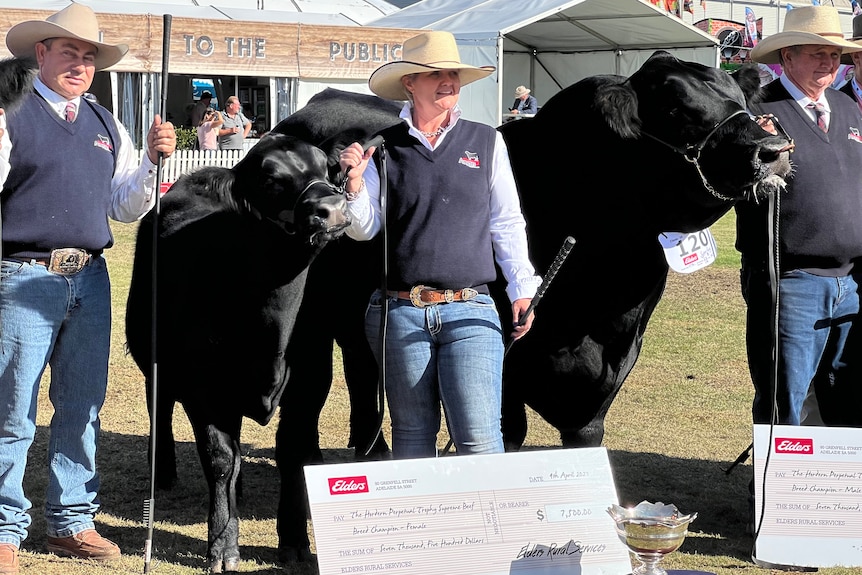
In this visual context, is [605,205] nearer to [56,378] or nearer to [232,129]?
[56,378]

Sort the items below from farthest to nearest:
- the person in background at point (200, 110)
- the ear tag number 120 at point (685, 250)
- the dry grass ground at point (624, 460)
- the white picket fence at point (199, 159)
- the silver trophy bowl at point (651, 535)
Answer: the person in background at point (200, 110) < the white picket fence at point (199, 159) < the dry grass ground at point (624, 460) < the ear tag number 120 at point (685, 250) < the silver trophy bowl at point (651, 535)

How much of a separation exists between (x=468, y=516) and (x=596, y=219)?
5.71 ft

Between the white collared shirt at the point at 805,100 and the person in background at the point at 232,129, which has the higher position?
the white collared shirt at the point at 805,100

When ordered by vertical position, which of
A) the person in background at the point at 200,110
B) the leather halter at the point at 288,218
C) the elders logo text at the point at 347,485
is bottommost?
the person in background at the point at 200,110

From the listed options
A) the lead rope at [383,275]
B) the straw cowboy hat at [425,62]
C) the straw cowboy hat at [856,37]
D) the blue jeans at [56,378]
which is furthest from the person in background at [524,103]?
the lead rope at [383,275]

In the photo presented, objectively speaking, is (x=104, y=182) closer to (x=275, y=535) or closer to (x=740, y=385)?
(x=275, y=535)

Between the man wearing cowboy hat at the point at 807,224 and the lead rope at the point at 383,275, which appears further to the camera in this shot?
the man wearing cowboy hat at the point at 807,224

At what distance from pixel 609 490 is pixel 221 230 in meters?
2.14

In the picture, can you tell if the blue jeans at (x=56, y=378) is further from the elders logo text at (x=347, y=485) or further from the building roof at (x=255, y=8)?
the building roof at (x=255, y=8)

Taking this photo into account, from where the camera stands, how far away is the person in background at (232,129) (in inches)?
781

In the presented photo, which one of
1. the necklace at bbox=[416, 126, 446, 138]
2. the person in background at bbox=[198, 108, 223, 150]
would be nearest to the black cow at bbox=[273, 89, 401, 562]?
the necklace at bbox=[416, 126, 446, 138]

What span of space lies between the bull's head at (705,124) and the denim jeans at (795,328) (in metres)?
0.58

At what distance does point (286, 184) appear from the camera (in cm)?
446

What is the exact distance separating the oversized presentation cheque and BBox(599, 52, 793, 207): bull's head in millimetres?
1304
